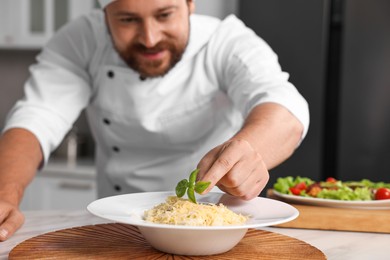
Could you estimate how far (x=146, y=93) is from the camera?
1.94 metres

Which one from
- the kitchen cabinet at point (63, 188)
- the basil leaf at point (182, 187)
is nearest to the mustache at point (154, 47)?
the basil leaf at point (182, 187)

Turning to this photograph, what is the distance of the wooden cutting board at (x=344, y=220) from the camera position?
1.35 meters

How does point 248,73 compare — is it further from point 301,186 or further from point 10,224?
point 10,224

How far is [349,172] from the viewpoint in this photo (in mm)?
2762

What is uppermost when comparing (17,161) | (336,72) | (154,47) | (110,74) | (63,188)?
(154,47)

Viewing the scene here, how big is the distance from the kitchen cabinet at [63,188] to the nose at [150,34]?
1.68m

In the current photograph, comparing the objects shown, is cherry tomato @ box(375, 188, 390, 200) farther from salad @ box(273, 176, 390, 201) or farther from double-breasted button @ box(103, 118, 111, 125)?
double-breasted button @ box(103, 118, 111, 125)

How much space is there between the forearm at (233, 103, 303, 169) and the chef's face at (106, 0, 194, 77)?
1.14ft

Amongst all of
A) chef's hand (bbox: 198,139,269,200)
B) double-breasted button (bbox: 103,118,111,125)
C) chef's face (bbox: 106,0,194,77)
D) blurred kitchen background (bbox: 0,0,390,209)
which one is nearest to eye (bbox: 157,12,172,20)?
chef's face (bbox: 106,0,194,77)

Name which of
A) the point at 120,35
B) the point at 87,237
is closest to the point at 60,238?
the point at 87,237

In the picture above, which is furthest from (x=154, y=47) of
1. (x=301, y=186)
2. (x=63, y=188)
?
(x=63, y=188)

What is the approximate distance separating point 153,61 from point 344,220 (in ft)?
2.29

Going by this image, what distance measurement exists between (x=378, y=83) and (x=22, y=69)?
2366 millimetres

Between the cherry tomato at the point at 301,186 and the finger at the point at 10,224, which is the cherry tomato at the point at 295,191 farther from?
the finger at the point at 10,224
